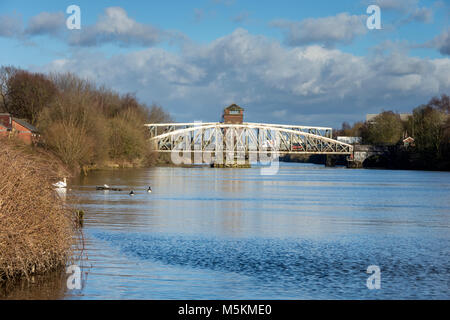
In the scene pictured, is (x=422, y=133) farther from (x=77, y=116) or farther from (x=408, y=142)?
(x=77, y=116)

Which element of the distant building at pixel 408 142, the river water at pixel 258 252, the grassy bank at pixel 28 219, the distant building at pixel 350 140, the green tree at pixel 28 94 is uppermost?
the green tree at pixel 28 94

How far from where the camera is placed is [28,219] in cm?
1310

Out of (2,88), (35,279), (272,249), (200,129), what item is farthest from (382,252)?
(200,129)

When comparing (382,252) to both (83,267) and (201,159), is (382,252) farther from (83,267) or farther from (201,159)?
(201,159)

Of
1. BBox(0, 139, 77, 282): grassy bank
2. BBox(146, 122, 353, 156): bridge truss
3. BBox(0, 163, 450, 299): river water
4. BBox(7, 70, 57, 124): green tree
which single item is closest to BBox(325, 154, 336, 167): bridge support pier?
BBox(146, 122, 353, 156): bridge truss

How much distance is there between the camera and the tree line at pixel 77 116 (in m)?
60.5

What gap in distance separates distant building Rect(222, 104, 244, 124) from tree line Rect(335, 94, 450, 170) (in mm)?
29855

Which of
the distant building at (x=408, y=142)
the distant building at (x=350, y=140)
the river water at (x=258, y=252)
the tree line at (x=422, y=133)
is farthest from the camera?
the distant building at (x=350, y=140)

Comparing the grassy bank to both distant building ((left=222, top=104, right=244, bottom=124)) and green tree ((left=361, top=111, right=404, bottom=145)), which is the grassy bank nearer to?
green tree ((left=361, top=111, right=404, bottom=145))

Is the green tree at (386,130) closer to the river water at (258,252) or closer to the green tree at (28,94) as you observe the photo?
the green tree at (28,94)

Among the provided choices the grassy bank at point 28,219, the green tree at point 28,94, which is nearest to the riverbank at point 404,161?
the green tree at point 28,94

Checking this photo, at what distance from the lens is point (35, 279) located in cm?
1377

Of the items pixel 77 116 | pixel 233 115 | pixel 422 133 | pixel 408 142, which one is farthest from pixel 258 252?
pixel 233 115

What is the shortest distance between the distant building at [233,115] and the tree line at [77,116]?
120ft
